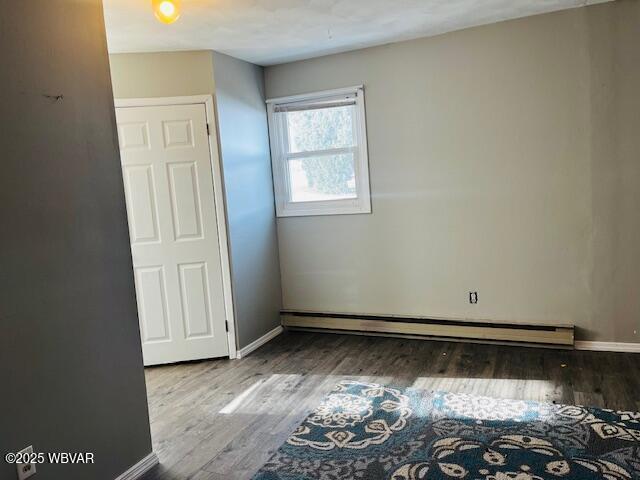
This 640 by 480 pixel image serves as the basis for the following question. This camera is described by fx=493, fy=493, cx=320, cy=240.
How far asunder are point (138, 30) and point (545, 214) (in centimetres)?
313

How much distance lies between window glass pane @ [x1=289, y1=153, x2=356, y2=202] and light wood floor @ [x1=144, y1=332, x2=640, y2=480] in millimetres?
1316

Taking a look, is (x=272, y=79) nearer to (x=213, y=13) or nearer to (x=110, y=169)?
(x=213, y=13)

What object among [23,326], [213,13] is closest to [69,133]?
[23,326]

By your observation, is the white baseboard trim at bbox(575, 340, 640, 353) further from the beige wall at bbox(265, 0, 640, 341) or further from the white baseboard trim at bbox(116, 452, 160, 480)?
the white baseboard trim at bbox(116, 452, 160, 480)

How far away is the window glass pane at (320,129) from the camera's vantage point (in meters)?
4.31

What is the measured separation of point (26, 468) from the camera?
1.85m

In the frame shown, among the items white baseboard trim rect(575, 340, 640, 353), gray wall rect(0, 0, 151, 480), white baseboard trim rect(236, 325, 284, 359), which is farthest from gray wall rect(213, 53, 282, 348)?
white baseboard trim rect(575, 340, 640, 353)

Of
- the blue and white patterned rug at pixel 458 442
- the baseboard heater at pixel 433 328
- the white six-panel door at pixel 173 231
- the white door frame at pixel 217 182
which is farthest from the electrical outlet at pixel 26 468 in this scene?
the baseboard heater at pixel 433 328

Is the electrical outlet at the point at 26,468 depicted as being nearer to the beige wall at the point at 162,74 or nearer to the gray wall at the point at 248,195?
the gray wall at the point at 248,195

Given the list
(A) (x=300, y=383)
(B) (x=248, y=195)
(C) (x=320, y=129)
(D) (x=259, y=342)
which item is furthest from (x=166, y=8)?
(D) (x=259, y=342)

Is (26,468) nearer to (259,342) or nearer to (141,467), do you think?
(141,467)

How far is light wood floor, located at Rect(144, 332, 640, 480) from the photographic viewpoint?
2.61 m

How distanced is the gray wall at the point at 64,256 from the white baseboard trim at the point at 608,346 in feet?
10.00

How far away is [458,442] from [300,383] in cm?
124
